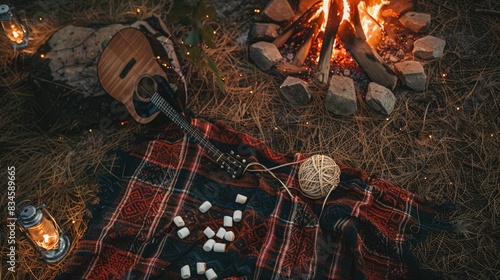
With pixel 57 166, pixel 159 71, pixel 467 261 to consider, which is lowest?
pixel 467 261

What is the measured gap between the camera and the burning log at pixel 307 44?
2912 millimetres

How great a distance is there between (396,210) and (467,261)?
45 centimetres

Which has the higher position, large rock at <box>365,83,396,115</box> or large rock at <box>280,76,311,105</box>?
large rock at <box>280,76,311,105</box>

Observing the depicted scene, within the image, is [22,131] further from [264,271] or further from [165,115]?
[264,271]

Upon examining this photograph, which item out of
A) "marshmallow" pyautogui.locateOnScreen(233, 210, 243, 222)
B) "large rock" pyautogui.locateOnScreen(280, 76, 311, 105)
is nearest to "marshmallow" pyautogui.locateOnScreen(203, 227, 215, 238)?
"marshmallow" pyautogui.locateOnScreen(233, 210, 243, 222)

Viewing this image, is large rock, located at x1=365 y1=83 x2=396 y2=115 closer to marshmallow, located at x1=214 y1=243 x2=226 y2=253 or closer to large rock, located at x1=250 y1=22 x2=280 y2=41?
large rock, located at x1=250 y1=22 x2=280 y2=41

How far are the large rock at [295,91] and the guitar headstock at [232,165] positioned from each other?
59 centimetres

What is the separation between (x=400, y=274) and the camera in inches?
86.2

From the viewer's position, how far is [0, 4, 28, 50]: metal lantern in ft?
8.97

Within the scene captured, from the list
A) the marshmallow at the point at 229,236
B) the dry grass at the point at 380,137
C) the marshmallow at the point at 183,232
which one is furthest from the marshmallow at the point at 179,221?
the dry grass at the point at 380,137

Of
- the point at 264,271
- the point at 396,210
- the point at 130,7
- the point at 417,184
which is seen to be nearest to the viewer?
the point at 264,271

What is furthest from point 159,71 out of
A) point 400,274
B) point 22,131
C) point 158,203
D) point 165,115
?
point 400,274

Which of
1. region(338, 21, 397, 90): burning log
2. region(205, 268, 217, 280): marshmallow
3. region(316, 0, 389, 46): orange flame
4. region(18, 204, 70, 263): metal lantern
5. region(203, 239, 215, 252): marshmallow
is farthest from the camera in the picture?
region(316, 0, 389, 46): orange flame

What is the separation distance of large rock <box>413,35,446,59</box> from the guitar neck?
1.56 m
